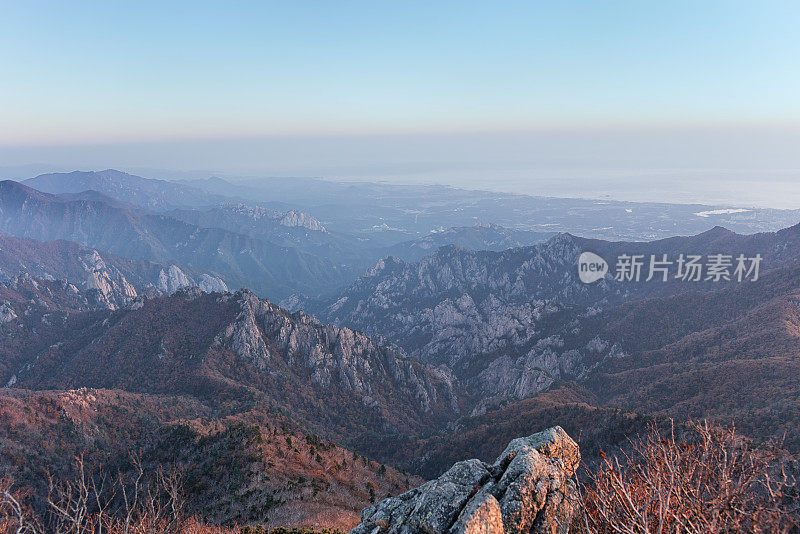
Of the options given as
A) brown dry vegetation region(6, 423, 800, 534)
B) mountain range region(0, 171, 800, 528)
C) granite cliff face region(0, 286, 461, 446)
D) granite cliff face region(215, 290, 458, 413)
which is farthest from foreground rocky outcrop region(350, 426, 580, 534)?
granite cliff face region(215, 290, 458, 413)

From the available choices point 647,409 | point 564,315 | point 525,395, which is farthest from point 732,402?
point 564,315

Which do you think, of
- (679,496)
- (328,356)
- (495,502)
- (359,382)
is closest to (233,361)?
(328,356)

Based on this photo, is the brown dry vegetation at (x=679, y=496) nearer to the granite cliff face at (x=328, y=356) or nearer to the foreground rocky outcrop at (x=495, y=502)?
the foreground rocky outcrop at (x=495, y=502)

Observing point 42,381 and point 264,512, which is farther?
point 42,381

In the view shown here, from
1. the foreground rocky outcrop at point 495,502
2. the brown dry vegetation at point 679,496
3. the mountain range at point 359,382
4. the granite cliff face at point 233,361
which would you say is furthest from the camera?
the granite cliff face at point 233,361

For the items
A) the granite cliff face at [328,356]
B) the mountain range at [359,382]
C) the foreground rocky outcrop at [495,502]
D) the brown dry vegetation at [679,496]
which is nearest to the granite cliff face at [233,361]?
the granite cliff face at [328,356]

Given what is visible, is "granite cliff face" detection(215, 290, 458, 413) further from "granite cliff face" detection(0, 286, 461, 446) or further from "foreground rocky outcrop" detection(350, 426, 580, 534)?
"foreground rocky outcrop" detection(350, 426, 580, 534)

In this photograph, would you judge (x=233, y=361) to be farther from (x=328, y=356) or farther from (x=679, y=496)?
(x=679, y=496)

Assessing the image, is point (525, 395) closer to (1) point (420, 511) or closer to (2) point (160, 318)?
(1) point (420, 511)
